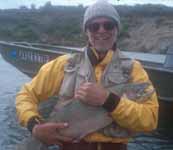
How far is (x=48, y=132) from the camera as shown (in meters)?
2.58

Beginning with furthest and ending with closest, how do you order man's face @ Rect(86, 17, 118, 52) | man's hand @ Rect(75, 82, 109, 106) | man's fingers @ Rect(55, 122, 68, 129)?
man's face @ Rect(86, 17, 118, 52) → man's fingers @ Rect(55, 122, 68, 129) → man's hand @ Rect(75, 82, 109, 106)

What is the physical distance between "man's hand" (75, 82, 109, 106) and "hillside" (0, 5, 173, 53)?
3658cm

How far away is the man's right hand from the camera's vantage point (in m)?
2.58

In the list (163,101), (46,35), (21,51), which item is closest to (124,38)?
(46,35)

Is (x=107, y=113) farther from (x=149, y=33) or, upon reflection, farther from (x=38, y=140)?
(x=149, y=33)

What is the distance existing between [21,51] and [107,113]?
947 cm

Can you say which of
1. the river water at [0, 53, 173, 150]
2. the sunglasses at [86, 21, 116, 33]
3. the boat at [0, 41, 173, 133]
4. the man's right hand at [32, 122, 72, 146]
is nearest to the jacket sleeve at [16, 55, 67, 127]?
the man's right hand at [32, 122, 72, 146]

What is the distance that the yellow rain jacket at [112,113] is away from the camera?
2.49 m

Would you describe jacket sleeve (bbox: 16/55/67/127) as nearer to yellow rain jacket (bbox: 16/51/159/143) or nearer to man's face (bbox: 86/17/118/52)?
yellow rain jacket (bbox: 16/51/159/143)

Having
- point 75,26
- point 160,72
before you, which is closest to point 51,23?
point 75,26

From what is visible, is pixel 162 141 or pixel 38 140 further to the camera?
pixel 162 141

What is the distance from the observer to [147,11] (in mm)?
60219

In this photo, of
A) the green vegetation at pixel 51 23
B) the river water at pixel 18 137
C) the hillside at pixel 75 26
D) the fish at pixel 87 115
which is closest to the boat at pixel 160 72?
the river water at pixel 18 137

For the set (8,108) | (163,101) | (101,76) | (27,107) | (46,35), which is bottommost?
(46,35)
